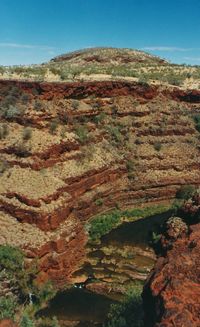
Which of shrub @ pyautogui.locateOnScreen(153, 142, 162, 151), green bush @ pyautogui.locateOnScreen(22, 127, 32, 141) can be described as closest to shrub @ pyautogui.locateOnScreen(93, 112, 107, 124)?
shrub @ pyautogui.locateOnScreen(153, 142, 162, 151)

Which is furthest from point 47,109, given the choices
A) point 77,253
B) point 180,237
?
point 180,237

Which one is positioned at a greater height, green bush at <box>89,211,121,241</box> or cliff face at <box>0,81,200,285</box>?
cliff face at <box>0,81,200,285</box>

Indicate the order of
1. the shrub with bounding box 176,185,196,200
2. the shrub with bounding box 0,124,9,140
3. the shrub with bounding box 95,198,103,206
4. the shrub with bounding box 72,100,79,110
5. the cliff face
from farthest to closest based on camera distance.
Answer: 1. the shrub with bounding box 72,100,79,110
2. the shrub with bounding box 176,185,196,200
3. the shrub with bounding box 95,198,103,206
4. the shrub with bounding box 0,124,9,140
5. the cliff face

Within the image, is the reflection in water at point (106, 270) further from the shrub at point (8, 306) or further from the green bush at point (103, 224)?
the shrub at point (8, 306)

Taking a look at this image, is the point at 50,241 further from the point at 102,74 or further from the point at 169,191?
the point at 102,74

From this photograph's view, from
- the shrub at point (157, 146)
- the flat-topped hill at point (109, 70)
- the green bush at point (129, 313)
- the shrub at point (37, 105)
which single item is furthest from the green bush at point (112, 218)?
A: the flat-topped hill at point (109, 70)

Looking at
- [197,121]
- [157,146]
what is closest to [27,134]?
[157,146]

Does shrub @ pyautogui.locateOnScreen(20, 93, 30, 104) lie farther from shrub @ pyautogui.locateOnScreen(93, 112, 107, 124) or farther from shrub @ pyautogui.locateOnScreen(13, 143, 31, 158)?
shrub @ pyautogui.locateOnScreen(13, 143, 31, 158)
